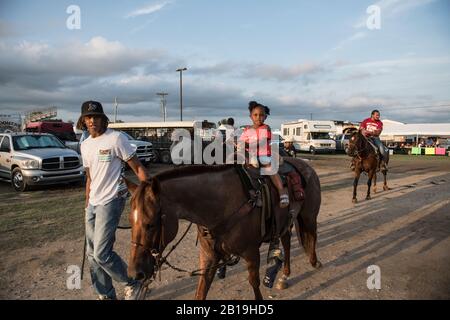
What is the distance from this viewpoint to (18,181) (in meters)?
11.6

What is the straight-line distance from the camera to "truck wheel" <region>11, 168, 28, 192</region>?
37.4 feet

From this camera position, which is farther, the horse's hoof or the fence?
the fence

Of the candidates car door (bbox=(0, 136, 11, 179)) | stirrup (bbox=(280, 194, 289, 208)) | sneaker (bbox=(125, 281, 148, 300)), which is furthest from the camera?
car door (bbox=(0, 136, 11, 179))

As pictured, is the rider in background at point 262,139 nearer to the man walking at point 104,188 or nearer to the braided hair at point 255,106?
the braided hair at point 255,106

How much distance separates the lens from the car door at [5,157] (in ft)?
39.7

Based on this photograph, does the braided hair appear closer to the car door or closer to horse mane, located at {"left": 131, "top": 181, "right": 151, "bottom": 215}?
horse mane, located at {"left": 131, "top": 181, "right": 151, "bottom": 215}

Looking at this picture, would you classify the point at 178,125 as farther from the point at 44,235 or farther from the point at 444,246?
the point at 444,246

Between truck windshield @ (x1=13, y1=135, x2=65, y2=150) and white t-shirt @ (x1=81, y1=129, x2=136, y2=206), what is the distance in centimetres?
1067

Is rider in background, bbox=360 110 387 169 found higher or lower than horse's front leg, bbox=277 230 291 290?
higher

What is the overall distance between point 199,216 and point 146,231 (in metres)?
0.63

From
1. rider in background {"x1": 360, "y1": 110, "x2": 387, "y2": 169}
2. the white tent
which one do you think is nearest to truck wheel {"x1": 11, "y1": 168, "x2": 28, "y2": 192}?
rider in background {"x1": 360, "y1": 110, "x2": 387, "y2": 169}

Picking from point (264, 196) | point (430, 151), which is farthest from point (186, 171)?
point (430, 151)
